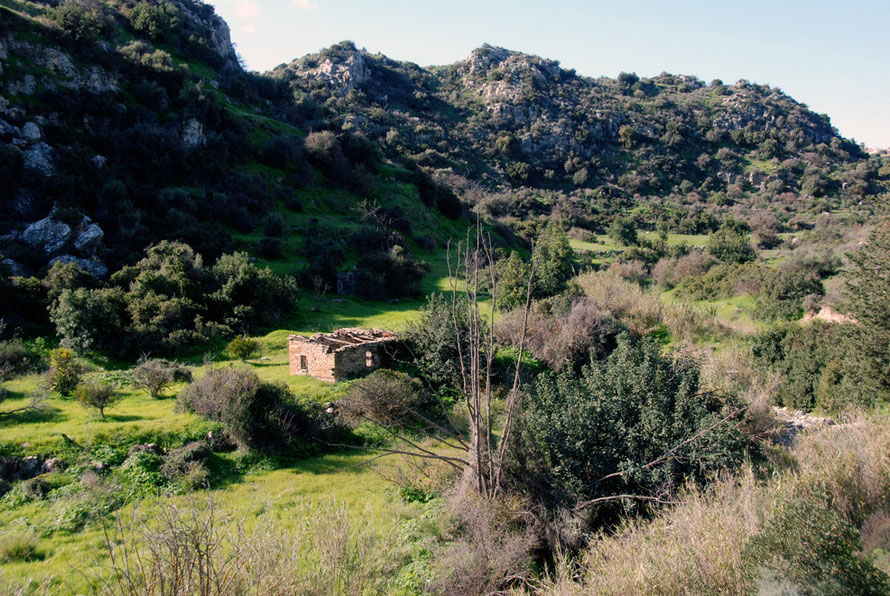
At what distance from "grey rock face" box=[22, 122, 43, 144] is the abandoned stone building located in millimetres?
20220

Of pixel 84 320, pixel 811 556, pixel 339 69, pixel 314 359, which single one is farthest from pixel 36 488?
pixel 339 69

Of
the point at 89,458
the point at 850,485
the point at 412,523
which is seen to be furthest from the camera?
the point at 89,458

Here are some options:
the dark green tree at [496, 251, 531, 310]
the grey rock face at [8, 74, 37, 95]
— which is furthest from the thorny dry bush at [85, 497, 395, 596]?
the grey rock face at [8, 74, 37, 95]

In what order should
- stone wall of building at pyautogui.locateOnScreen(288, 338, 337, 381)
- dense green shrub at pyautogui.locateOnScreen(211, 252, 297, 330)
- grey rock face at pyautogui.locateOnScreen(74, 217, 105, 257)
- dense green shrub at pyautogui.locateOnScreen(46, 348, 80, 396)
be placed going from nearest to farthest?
dense green shrub at pyautogui.locateOnScreen(46, 348, 80, 396)
stone wall of building at pyautogui.locateOnScreen(288, 338, 337, 381)
dense green shrub at pyautogui.locateOnScreen(211, 252, 297, 330)
grey rock face at pyautogui.locateOnScreen(74, 217, 105, 257)

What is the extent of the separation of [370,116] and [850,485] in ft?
187

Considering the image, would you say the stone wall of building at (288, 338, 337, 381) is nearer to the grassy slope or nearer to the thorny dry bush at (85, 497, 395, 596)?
the grassy slope

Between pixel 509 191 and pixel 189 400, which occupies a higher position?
pixel 509 191

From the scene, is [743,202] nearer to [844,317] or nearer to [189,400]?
[844,317]

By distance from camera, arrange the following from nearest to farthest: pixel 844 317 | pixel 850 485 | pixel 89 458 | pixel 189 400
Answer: pixel 850 485
pixel 89 458
pixel 189 400
pixel 844 317

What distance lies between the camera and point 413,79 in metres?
74.8

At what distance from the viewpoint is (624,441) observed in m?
7.80

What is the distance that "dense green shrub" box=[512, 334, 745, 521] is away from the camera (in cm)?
723

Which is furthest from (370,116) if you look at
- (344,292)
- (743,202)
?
(743,202)

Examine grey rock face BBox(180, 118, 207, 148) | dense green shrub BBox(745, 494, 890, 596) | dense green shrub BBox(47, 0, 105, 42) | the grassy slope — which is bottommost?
the grassy slope
